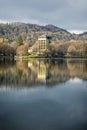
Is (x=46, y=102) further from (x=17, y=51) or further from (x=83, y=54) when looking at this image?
(x=83, y=54)

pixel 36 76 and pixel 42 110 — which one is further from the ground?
pixel 42 110

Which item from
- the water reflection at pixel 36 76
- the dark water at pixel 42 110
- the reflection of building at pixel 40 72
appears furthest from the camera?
the reflection of building at pixel 40 72

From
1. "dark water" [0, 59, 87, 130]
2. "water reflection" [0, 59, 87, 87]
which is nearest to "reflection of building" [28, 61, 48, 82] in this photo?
"water reflection" [0, 59, 87, 87]

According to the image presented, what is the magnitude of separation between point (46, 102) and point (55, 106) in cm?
133

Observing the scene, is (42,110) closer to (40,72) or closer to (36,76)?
(36,76)

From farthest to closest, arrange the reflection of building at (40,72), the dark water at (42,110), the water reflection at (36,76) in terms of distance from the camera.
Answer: the reflection of building at (40,72) → the water reflection at (36,76) → the dark water at (42,110)

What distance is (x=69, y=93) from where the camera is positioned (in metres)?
21.1

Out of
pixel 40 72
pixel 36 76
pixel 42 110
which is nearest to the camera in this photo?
pixel 42 110

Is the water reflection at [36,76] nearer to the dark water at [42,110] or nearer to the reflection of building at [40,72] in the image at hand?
the reflection of building at [40,72]

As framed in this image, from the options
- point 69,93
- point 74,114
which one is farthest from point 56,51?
point 74,114

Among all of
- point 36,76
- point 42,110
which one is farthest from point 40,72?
point 42,110

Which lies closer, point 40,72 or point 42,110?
point 42,110

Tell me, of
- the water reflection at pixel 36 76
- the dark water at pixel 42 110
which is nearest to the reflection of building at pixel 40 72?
the water reflection at pixel 36 76

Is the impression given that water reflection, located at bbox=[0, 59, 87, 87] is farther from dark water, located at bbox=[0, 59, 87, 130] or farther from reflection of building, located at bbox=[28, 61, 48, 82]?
dark water, located at bbox=[0, 59, 87, 130]
